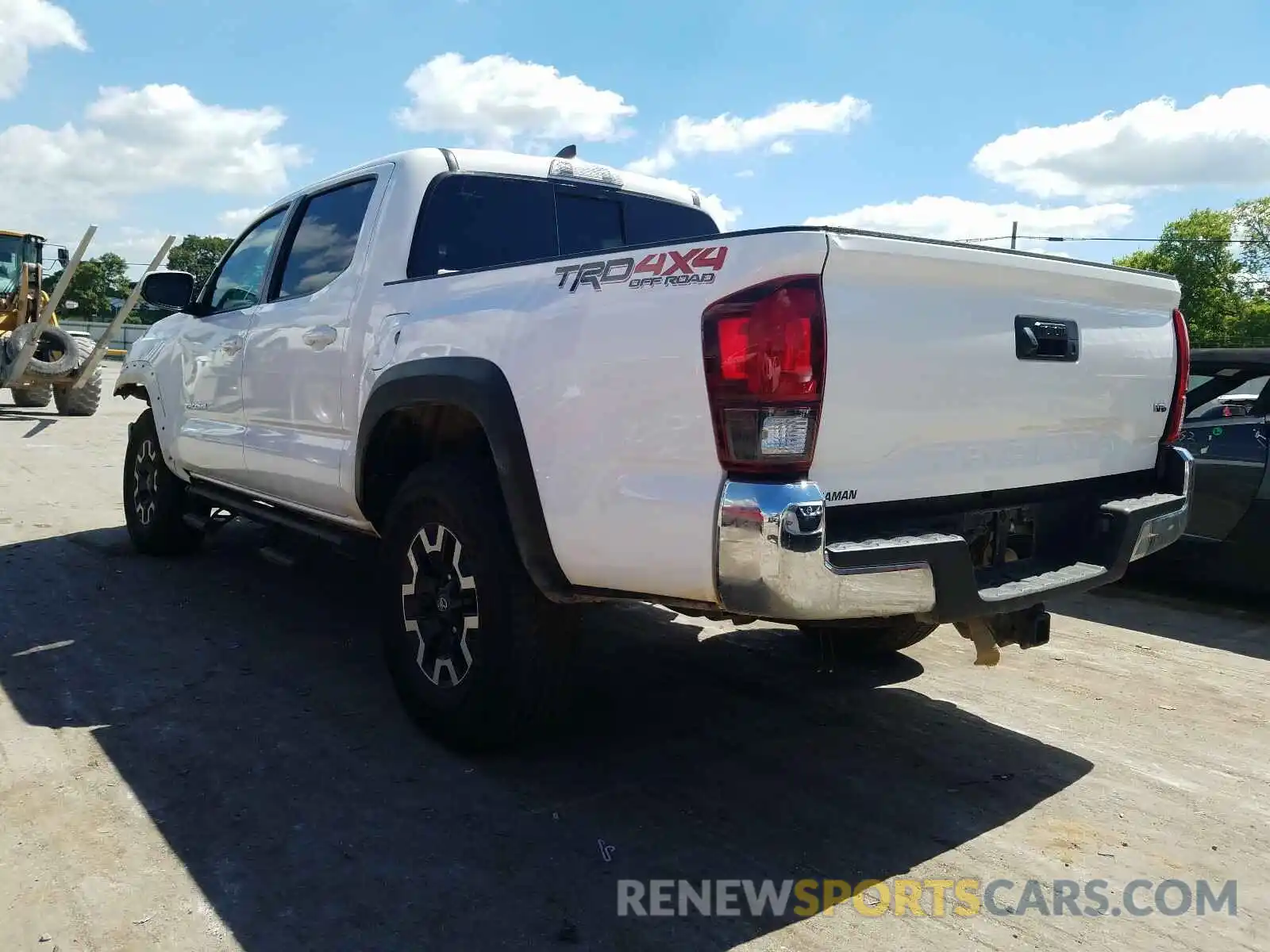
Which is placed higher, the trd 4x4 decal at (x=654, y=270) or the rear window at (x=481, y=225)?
the rear window at (x=481, y=225)

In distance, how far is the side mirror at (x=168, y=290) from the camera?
5.64 meters

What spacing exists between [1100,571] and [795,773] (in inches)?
46.8

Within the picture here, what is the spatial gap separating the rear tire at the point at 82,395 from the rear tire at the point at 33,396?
0.27 metres

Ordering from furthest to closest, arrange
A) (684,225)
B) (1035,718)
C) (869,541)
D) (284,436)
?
(684,225)
(284,436)
(1035,718)
(869,541)

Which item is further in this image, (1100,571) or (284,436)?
(284,436)

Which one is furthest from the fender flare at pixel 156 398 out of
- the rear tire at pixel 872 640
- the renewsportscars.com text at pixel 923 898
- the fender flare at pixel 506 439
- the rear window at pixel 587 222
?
the renewsportscars.com text at pixel 923 898

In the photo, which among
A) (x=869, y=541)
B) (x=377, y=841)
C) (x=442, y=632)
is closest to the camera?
(x=869, y=541)

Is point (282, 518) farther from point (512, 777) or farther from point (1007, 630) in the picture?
point (1007, 630)

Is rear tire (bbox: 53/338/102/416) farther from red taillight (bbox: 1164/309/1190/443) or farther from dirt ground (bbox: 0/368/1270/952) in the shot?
Answer: red taillight (bbox: 1164/309/1190/443)

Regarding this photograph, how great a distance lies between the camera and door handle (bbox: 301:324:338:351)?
160 inches

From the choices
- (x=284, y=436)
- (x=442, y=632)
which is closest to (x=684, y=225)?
(x=284, y=436)

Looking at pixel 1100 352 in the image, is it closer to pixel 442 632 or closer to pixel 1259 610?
pixel 442 632

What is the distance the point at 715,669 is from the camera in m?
4.38

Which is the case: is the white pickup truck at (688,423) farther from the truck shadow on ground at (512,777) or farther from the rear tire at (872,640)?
the truck shadow on ground at (512,777)
